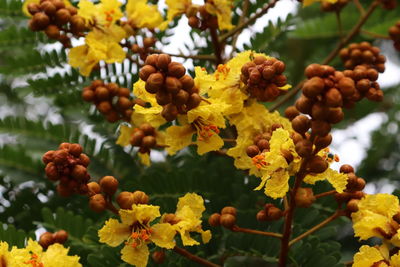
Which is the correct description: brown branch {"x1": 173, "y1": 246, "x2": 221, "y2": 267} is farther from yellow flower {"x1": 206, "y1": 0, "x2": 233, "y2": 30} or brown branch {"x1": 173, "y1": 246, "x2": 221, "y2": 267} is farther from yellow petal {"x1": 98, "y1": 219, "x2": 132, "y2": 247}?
yellow flower {"x1": 206, "y1": 0, "x2": 233, "y2": 30}

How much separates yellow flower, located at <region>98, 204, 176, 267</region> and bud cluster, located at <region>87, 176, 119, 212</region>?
0.18 ft

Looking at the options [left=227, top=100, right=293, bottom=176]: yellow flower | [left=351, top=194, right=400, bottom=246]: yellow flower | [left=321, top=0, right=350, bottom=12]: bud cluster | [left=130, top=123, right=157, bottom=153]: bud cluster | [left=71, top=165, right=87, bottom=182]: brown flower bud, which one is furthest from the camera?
[left=321, top=0, right=350, bottom=12]: bud cluster

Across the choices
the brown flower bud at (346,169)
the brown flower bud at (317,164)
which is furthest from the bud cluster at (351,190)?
the brown flower bud at (317,164)

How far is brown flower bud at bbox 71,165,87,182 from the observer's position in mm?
1519

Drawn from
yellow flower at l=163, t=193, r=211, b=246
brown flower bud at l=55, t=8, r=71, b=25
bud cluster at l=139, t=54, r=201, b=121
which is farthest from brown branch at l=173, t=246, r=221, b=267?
brown flower bud at l=55, t=8, r=71, b=25

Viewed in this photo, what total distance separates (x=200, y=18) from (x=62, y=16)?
46 cm

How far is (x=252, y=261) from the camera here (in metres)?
1.96

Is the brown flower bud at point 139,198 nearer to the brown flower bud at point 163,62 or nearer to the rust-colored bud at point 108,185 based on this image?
the rust-colored bud at point 108,185

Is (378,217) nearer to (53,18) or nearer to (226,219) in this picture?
(226,219)

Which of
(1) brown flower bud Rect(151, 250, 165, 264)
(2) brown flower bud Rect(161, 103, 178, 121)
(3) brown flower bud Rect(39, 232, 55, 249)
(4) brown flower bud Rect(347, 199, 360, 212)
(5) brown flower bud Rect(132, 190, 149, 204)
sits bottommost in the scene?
(3) brown flower bud Rect(39, 232, 55, 249)

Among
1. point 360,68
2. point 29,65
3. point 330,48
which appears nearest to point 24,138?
point 29,65

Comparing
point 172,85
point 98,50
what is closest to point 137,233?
point 172,85

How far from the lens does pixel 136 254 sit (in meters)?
1.60

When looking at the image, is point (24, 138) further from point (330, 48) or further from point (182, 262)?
point (330, 48)
